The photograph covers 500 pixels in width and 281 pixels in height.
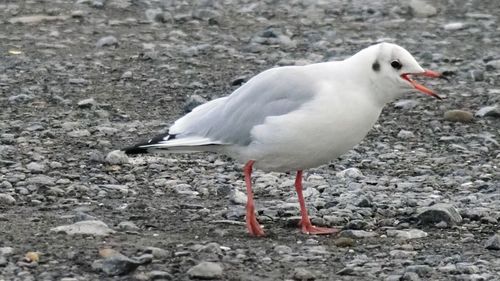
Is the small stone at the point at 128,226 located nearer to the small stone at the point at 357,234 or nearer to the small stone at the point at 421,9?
the small stone at the point at 357,234

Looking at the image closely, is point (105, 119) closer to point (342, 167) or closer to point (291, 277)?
point (342, 167)

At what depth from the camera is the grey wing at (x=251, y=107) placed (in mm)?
6926

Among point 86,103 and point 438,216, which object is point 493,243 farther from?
point 86,103

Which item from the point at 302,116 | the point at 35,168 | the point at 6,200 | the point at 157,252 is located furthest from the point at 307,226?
the point at 35,168

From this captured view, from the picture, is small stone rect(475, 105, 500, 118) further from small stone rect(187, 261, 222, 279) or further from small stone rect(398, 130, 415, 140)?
small stone rect(187, 261, 222, 279)

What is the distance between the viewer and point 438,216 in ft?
23.7

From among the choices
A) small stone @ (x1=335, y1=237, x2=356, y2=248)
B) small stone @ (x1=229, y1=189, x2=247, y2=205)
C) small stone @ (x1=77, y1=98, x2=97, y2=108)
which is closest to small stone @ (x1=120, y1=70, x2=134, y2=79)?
small stone @ (x1=77, y1=98, x2=97, y2=108)

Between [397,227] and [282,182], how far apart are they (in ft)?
4.48

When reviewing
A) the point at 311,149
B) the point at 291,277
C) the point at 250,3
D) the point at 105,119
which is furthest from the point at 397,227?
the point at 250,3

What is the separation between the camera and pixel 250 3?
48.3 feet

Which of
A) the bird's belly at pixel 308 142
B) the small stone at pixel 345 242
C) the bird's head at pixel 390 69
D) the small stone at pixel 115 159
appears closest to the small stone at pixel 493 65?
the small stone at pixel 115 159

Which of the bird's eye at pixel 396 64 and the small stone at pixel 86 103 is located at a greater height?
the bird's eye at pixel 396 64

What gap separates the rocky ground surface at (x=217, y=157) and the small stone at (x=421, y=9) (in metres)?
0.03

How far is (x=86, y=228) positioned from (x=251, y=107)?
117cm
